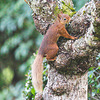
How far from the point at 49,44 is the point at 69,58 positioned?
0.35 metres

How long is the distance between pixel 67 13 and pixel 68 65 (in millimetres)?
594

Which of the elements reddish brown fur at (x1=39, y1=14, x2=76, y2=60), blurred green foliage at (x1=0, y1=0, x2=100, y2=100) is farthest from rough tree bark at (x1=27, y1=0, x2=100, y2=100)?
blurred green foliage at (x1=0, y1=0, x2=100, y2=100)

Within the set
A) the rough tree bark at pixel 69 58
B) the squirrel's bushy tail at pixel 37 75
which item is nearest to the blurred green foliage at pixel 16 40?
the squirrel's bushy tail at pixel 37 75

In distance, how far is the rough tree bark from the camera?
1.76 metres

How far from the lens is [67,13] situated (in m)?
2.11

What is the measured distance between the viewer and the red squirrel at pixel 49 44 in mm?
1968

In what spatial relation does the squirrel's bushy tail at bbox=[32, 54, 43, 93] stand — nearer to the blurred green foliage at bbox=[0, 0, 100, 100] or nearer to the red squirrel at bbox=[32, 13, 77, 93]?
the red squirrel at bbox=[32, 13, 77, 93]

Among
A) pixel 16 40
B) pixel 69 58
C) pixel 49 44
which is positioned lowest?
pixel 69 58

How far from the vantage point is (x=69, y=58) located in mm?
1800

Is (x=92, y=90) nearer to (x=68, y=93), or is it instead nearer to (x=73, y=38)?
(x=68, y=93)

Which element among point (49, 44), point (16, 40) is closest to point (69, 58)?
point (49, 44)

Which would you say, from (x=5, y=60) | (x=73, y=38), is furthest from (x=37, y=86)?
(x=5, y=60)

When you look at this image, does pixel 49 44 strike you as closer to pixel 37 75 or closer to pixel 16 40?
pixel 37 75

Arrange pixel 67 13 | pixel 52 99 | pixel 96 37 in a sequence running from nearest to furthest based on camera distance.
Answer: pixel 96 37 → pixel 52 99 → pixel 67 13
